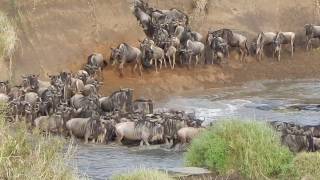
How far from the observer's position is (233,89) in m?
27.0

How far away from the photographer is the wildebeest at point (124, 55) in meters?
26.1

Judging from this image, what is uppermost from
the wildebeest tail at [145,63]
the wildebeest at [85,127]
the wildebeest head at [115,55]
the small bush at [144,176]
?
the wildebeest head at [115,55]

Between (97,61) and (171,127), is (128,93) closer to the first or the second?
(171,127)

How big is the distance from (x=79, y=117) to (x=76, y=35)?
7624 mm

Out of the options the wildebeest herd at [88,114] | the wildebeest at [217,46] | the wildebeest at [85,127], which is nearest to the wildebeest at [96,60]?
the wildebeest herd at [88,114]

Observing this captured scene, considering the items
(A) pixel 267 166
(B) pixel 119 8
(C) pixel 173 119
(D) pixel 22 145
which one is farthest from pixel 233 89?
(D) pixel 22 145

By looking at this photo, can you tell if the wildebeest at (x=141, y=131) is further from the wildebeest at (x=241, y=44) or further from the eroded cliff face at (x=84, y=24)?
the wildebeest at (x=241, y=44)

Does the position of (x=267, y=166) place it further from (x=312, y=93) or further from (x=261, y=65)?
(x=261, y=65)

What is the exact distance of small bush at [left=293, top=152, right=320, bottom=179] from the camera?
1209cm

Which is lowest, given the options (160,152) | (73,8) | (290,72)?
(160,152)

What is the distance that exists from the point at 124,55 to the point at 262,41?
6.64 meters

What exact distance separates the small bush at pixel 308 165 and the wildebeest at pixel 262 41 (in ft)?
57.6

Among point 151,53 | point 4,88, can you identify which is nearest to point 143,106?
point 4,88

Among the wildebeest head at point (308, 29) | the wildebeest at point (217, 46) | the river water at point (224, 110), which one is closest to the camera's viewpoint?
the river water at point (224, 110)
